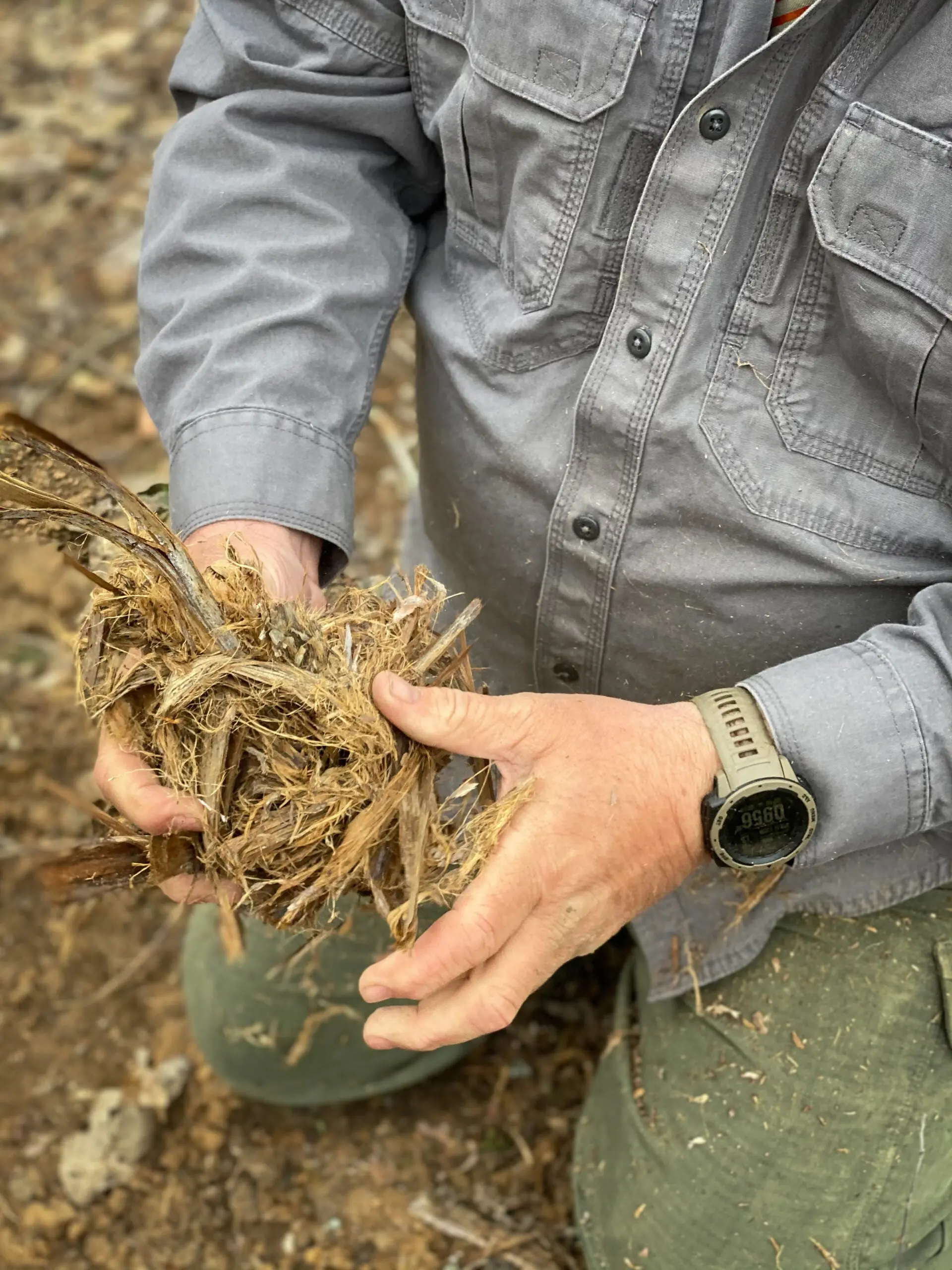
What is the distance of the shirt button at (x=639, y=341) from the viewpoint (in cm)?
130

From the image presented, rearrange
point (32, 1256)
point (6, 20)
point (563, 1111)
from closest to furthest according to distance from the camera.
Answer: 1. point (32, 1256)
2. point (563, 1111)
3. point (6, 20)

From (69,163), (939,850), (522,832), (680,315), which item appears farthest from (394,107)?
(69,163)

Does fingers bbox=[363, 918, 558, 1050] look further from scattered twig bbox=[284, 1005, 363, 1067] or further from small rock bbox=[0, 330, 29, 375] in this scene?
small rock bbox=[0, 330, 29, 375]

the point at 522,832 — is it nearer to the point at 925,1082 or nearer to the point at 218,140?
the point at 925,1082

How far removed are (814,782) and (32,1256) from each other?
1.50m

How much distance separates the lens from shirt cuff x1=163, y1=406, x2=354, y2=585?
1.42 meters

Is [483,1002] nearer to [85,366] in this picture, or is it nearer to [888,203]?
[888,203]

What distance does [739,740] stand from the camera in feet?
4.07

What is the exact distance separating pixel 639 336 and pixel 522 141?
28 centimetres

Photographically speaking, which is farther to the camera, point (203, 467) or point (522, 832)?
point (203, 467)

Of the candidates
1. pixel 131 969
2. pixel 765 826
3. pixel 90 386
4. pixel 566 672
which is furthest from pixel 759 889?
pixel 90 386

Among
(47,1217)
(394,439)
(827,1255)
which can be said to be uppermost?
(827,1255)

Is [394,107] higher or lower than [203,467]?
higher

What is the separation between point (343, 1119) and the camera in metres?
2.03
